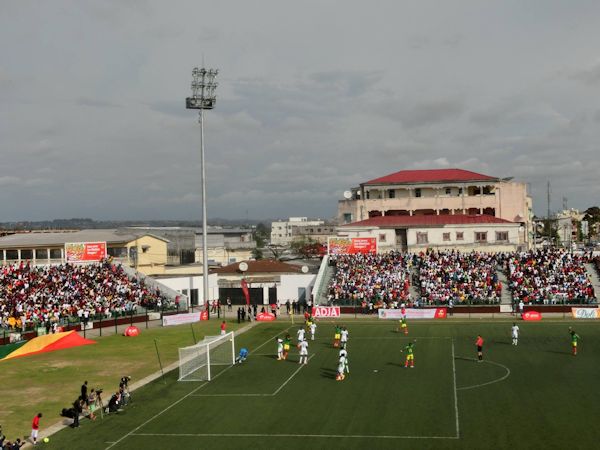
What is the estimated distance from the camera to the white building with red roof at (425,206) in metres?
85.1

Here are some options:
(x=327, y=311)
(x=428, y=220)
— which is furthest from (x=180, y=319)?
Answer: (x=428, y=220)

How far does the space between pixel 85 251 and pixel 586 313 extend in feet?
174

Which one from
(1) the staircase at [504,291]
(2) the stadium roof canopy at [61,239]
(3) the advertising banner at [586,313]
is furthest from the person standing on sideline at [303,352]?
(2) the stadium roof canopy at [61,239]

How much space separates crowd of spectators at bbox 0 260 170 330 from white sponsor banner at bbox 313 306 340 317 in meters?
16.3

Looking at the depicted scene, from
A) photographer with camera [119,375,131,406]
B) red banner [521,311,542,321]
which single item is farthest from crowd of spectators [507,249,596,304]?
photographer with camera [119,375,131,406]

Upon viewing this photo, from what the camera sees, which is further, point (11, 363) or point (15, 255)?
point (15, 255)

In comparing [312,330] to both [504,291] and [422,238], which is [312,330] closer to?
[504,291]

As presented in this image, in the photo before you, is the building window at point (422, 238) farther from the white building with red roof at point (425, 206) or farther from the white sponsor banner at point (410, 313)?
the white sponsor banner at point (410, 313)

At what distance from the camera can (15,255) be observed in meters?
77.9

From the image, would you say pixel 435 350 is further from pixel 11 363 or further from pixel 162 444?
pixel 11 363

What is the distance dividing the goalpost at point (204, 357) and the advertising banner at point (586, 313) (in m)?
32.5

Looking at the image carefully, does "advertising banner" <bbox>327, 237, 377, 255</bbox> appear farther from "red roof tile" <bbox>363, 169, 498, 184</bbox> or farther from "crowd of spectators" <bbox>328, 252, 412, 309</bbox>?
"red roof tile" <bbox>363, 169, 498, 184</bbox>

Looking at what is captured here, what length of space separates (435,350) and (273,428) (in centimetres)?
1992

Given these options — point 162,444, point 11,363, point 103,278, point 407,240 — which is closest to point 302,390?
point 162,444
